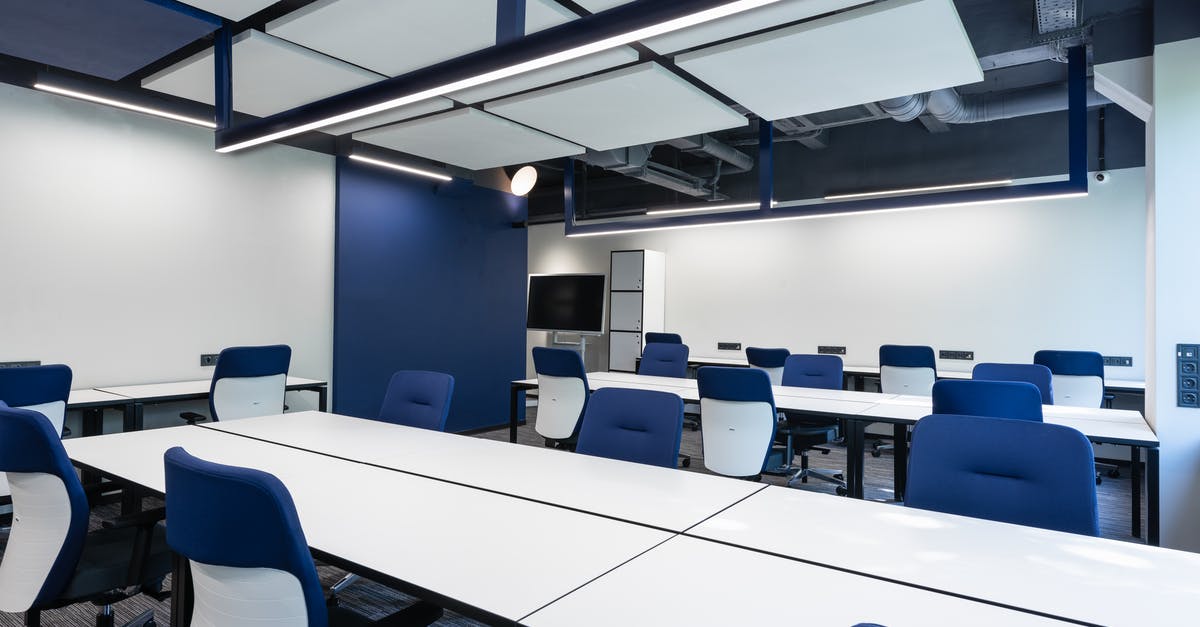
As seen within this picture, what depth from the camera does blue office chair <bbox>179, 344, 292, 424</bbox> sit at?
4078 mm

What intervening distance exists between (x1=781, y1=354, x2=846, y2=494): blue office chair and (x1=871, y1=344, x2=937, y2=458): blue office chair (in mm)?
913

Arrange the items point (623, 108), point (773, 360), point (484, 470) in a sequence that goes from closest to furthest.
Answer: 1. point (484, 470)
2. point (623, 108)
3. point (773, 360)

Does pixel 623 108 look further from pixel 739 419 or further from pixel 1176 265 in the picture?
pixel 1176 265

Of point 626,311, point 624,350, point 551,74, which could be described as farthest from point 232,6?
point 624,350

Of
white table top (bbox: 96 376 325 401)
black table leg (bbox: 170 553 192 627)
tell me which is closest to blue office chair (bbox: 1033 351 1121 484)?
black table leg (bbox: 170 553 192 627)

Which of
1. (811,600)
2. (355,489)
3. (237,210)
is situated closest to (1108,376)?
(811,600)

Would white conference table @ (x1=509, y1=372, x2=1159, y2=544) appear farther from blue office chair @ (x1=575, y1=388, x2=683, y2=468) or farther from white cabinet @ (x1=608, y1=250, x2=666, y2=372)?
white cabinet @ (x1=608, y1=250, x2=666, y2=372)

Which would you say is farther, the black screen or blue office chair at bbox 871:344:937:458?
the black screen

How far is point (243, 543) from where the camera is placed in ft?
4.02

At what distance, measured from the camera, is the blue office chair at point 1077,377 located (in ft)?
16.6

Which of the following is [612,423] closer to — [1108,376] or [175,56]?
[175,56]

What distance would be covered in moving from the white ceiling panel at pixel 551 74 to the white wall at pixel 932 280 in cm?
505

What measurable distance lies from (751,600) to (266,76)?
382cm

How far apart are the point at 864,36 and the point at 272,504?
2935 millimetres
